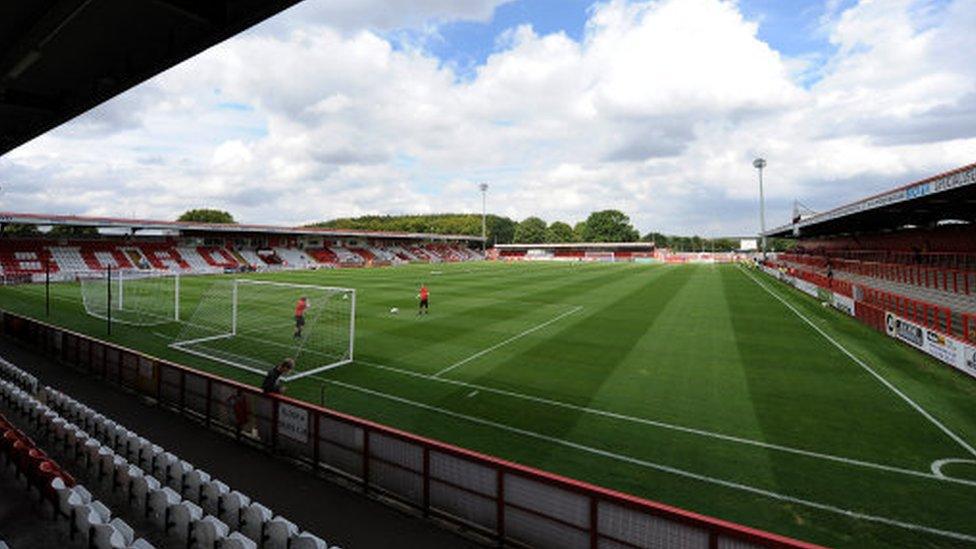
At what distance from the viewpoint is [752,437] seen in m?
11.1

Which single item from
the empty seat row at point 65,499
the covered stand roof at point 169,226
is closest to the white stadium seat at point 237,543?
the empty seat row at point 65,499

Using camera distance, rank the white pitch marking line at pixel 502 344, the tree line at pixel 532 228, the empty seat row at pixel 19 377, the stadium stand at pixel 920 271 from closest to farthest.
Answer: the empty seat row at pixel 19 377, the white pitch marking line at pixel 502 344, the stadium stand at pixel 920 271, the tree line at pixel 532 228

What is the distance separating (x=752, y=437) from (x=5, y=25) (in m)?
15.6

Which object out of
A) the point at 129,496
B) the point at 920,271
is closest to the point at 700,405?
the point at 129,496

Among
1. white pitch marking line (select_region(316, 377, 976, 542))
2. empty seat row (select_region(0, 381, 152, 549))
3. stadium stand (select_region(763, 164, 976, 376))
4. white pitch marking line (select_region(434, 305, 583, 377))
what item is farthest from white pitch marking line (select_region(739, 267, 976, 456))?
empty seat row (select_region(0, 381, 152, 549))

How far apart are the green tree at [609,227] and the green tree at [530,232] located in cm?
1662

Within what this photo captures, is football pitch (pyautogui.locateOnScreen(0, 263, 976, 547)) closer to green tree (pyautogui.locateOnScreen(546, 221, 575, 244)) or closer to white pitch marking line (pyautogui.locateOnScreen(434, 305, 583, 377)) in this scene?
white pitch marking line (pyautogui.locateOnScreen(434, 305, 583, 377))

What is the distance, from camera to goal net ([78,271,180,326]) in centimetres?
2506

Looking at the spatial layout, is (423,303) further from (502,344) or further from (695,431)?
(695,431)

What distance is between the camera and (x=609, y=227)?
164375 mm

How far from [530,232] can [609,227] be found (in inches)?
1112

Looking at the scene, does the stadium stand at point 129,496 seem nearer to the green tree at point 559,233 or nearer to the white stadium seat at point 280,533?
the white stadium seat at point 280,533

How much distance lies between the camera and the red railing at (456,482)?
5629 millimetres

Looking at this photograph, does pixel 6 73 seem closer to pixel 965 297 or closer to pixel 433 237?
pixel 965 297
